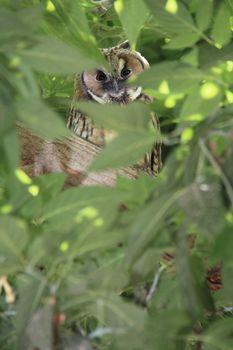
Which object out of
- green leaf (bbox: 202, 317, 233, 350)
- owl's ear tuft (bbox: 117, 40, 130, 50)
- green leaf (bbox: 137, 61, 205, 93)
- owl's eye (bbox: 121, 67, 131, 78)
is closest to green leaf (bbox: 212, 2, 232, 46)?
green leaf (bbox: 137, 61, 205, 93)

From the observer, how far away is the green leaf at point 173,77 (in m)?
0.86

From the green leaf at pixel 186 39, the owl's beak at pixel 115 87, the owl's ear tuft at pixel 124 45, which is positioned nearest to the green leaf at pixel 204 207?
the green leaf at pixel 186 39

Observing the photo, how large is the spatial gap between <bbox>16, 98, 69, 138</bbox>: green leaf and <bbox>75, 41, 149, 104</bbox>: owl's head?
6.25ft

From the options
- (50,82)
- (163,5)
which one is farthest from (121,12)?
(50,82)

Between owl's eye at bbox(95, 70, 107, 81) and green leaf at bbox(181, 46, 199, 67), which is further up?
green leaf at bbox(181, 46, 199, 67)

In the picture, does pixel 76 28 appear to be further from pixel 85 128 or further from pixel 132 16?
pixel 85 128

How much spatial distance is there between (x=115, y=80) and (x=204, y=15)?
1741 mm

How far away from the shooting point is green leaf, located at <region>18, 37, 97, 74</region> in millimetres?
725

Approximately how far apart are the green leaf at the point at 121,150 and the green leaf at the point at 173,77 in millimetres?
148

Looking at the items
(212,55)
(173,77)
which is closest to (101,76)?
(212,55)

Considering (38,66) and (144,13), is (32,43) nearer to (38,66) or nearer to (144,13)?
(38,66)

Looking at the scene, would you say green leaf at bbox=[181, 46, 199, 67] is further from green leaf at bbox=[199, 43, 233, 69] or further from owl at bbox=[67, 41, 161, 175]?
owl at bbox=[67, 41, 161, 175]

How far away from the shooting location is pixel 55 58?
2.42 ft

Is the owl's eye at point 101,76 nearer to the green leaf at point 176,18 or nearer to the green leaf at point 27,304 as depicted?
the green leaf at point 176,18
